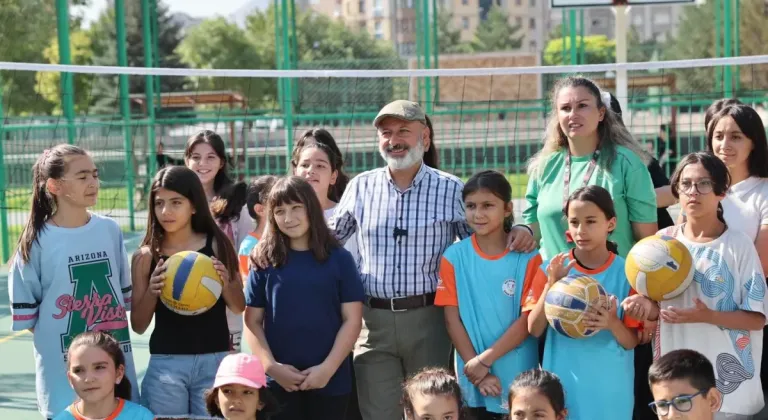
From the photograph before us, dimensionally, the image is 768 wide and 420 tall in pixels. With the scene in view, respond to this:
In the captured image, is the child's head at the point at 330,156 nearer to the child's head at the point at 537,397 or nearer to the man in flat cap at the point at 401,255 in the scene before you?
the man in flat cap at the point at 401,255

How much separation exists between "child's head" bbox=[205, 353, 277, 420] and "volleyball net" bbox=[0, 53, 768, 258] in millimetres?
2597

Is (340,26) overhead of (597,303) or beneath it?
overhead

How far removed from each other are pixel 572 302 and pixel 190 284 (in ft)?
5.68

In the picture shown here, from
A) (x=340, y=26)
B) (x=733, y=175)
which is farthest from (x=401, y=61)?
(x=733, y=175)

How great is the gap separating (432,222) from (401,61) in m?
38.7

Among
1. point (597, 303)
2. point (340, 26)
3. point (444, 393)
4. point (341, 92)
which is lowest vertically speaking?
point (444, 393)

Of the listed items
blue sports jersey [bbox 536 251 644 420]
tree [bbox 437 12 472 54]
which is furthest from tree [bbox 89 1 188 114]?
blue sports jersey [bbox 536 251 644 420]

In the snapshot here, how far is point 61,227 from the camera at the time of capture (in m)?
4.75

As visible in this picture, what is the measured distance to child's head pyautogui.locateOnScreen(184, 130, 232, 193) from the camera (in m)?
5.89

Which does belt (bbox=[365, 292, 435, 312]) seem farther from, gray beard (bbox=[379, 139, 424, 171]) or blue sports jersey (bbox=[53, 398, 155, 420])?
blue sports jersey (bbox=[53, 398, 155, 420])

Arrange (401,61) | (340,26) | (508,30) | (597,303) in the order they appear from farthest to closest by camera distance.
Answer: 1. (508,30)
2. (340,26)
3. (401,61)
4. (597,303)

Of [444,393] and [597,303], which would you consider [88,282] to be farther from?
[597,303]

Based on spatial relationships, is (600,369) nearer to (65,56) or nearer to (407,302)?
(407,302)

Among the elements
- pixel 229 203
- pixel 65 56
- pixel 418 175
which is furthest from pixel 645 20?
pixel 418 175
